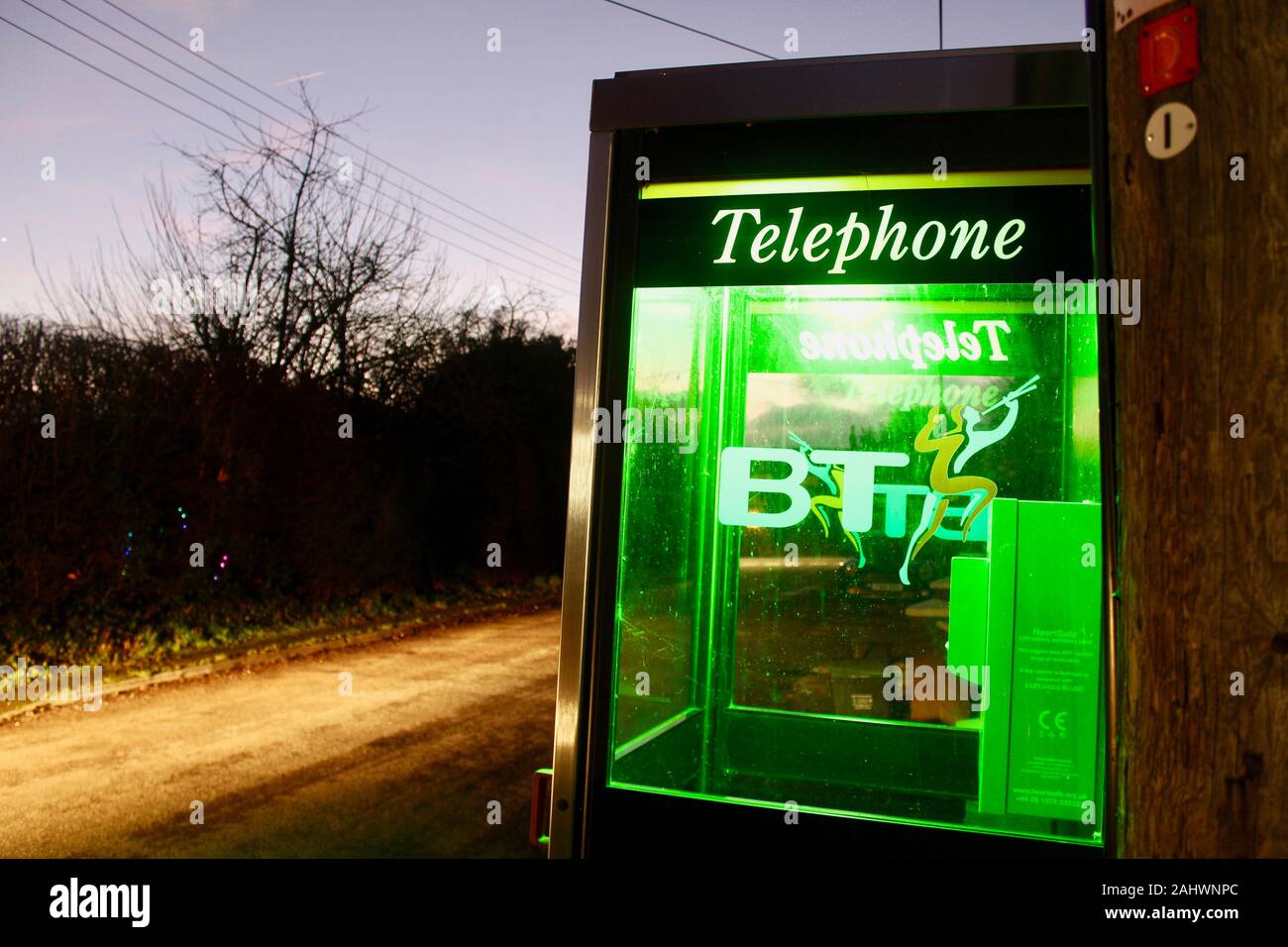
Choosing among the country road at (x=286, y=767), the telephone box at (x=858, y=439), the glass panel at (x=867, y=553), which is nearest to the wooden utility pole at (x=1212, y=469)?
the telephone box at (x=858, y=439)

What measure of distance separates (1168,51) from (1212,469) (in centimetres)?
73

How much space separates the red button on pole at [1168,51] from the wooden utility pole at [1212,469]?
17 millimetres

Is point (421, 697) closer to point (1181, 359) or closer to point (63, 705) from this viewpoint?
point (63, 705)

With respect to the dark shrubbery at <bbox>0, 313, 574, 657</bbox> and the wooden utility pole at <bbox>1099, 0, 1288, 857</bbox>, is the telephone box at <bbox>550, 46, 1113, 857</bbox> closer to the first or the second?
the wooden utility pole at <bbox>1099, 0, 1288, 857</bbox>

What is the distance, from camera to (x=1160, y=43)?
Result: 1.68 metres

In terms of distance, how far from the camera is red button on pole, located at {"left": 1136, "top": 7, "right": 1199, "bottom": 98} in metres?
1.64

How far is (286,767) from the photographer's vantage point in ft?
21.8

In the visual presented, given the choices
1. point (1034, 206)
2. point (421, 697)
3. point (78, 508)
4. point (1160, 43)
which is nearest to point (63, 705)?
point (78, 508)

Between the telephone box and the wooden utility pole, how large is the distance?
0.53m

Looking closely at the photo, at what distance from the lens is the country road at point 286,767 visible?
5.30 meters

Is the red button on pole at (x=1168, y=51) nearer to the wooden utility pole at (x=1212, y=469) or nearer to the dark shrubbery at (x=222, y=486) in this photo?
the wooden utility pole at (x=1212, y=469)

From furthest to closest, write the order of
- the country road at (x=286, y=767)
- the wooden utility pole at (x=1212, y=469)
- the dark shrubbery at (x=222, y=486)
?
the dark shrubbery at (x=222, y=486) < the country road at (x=286, y=767) < the wooden utility pole at (x=1212, y=469)
